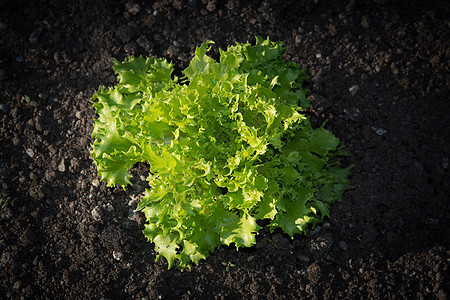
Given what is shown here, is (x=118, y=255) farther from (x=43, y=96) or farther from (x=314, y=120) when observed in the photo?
(x=314, y=120)

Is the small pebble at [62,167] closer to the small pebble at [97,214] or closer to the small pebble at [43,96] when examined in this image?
the small pebble at [97,214]

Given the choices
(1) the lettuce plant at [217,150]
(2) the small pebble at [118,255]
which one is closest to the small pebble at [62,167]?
(1) the lettuce plant at [217,150]

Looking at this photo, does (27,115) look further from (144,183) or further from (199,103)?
(199,103)

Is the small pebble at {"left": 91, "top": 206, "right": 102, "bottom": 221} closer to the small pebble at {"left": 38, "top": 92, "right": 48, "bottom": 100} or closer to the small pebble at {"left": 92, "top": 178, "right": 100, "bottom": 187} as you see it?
the small pebble at {"left": 92, "top": 178, "right": 100, "bottom": 187}

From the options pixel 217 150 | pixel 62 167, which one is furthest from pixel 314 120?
pixel 62 167

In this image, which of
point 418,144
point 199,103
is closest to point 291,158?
point 199,103

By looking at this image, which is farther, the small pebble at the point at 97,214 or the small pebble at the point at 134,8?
the small pebble at the point at 134,8
